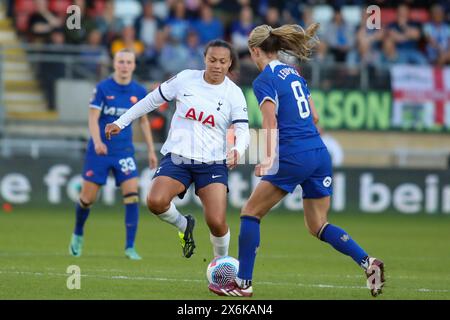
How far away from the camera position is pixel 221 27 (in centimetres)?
2377

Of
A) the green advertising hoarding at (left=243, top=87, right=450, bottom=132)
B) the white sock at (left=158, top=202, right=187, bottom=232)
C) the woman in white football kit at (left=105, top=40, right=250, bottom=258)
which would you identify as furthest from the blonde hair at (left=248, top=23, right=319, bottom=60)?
the green advertising hoarding at (left=243, top=87, right=450, bottom=132)

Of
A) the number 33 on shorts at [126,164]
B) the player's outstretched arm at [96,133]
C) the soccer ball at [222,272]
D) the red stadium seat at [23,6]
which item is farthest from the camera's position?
the red stadium seat at [23,6]

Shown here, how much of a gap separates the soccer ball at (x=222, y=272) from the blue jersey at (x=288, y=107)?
43.6 inches

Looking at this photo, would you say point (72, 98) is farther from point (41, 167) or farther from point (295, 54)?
point (295, 54)

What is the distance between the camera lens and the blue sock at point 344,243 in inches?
369

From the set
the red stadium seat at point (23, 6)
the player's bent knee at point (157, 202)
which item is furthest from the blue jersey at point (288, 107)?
the red stadium seat at point (23, 6)

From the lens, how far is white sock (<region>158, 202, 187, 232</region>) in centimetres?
1055

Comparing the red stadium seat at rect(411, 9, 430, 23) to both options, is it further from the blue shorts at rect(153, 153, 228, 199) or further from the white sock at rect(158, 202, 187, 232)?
the blue shorts at rect(153, 153, 228, 199)

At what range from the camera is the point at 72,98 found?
21.6 meters

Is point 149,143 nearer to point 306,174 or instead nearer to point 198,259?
point 198,259

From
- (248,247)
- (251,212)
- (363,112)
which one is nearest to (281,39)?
(251,212)

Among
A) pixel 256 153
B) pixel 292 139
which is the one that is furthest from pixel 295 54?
pixel 256 153

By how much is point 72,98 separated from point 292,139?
12.9 metres

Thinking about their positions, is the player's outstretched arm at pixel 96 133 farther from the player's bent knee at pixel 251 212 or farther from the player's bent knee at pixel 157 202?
the player's bent knee at pixel 251 212
